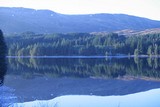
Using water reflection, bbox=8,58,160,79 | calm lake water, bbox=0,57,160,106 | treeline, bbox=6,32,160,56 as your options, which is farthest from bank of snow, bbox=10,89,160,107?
treeline, bbox=6,32,160,56

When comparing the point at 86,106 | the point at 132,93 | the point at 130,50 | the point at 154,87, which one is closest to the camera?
the point at 86,106

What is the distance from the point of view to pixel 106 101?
25844 millimetres

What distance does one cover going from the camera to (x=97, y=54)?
13462 cm

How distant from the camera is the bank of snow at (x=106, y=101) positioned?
24.2m

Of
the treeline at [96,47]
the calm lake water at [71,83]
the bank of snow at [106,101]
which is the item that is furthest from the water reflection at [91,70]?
the treeline at [96,47]

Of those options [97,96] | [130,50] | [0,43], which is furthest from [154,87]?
[130,50]

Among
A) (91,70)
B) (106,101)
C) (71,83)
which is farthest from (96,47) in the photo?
(106,101)

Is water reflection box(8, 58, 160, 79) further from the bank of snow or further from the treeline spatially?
the treeline

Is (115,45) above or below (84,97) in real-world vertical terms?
below

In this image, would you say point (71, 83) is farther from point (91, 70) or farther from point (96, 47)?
point (96, 47)

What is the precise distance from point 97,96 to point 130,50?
338 ft

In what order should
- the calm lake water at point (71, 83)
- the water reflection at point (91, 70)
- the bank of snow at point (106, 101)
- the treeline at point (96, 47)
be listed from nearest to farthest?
1. the bank of snow at point (106, 101)
2. the calm lake water at point (71, 83)
3. the water reflection at point (91, 70)
4. the treeline at point (96, 47)

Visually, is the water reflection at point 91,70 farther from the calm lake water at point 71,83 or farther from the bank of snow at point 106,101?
the bank of snow at point 106,101

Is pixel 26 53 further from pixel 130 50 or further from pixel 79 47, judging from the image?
pixel 130 50
